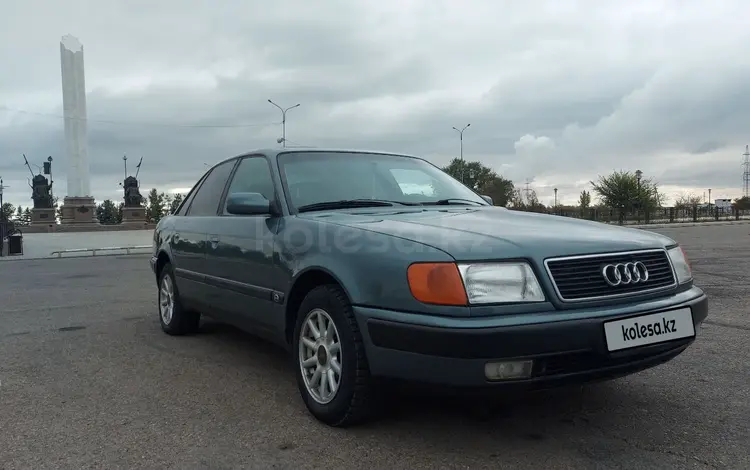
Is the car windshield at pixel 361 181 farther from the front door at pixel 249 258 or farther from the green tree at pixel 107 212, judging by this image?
the green tree at pixel 107 212

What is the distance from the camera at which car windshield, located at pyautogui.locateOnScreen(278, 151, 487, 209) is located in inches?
150

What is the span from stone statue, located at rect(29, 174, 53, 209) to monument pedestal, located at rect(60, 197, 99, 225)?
8.58 ft

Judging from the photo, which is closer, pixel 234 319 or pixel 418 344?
pixel 418 344

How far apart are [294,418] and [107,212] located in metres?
113

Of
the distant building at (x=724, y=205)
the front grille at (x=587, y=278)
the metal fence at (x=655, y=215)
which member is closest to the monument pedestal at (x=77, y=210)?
the metal fence at (x=655, y=215)

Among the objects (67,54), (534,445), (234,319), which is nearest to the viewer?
(534,445)

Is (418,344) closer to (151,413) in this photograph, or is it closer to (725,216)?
(151,413)

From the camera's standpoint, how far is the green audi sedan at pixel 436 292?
252 centimetres

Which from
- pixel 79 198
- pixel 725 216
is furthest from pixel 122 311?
pixel 725 216

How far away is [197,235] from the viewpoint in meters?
4.77

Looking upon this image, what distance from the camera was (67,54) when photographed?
44656mm

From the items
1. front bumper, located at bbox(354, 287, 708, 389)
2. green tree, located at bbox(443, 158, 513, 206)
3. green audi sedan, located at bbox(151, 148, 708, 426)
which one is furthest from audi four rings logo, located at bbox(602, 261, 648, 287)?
green tree, located at bbox(443, 158, 513, 206)

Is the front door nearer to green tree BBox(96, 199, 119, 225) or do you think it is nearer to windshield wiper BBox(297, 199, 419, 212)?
windshield wiper BBox(297, 199, 419, 212)

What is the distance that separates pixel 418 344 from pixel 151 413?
1710 millimetres
